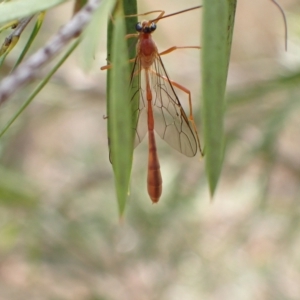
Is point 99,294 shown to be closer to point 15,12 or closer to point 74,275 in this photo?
point 74,275

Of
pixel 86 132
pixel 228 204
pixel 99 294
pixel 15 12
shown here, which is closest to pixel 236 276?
pixel 99 294

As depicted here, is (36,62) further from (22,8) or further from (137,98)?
(137,98)

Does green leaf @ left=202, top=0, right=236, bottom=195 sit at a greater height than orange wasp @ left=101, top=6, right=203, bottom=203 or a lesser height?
greater

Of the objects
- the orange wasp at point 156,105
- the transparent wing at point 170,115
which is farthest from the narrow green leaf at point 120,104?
the transparent wing at point 170,115

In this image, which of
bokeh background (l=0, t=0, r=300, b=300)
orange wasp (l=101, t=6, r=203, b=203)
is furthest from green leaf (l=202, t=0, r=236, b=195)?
bokeh background (l=0, t=0, r=300, b=300)

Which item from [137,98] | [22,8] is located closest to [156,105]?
[137,98]

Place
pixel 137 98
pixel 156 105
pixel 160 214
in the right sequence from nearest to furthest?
pixel 137 98 < pixel 156 105 < pixel 160 214

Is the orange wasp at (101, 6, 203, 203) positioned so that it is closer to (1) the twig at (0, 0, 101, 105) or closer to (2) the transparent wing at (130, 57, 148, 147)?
(2) the transparent wing at (130, 57, 148, 147)
